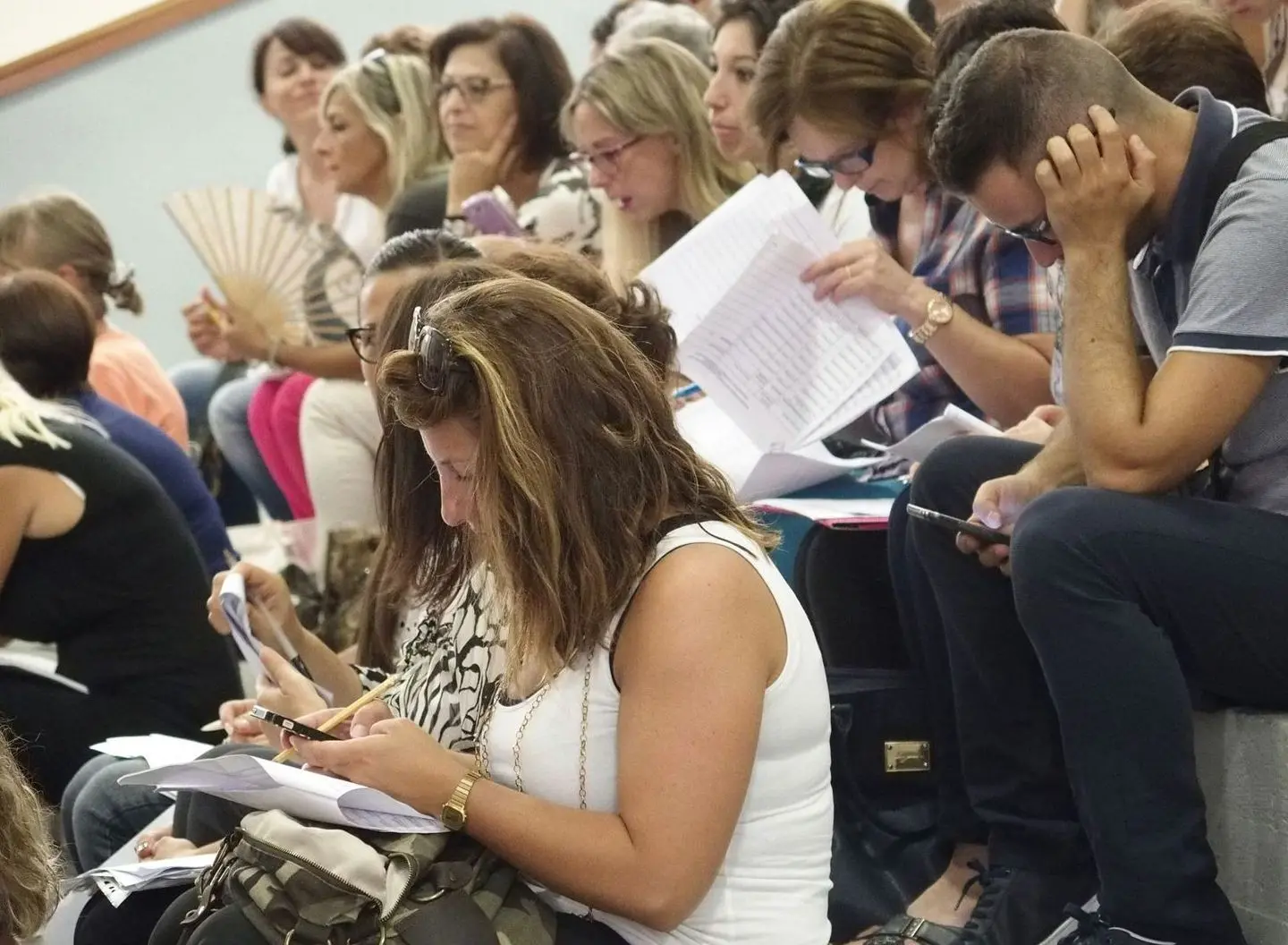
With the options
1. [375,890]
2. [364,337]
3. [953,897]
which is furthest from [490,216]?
[375,890]

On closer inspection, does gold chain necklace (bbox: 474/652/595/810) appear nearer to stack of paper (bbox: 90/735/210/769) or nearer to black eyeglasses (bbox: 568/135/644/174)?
stack of paper (bbox: 90/735/210/769)

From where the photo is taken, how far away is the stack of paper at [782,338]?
197 cm

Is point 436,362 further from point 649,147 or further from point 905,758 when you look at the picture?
point 649,147

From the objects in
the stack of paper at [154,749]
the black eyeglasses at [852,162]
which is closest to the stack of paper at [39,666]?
the stack of paper at [154,749]

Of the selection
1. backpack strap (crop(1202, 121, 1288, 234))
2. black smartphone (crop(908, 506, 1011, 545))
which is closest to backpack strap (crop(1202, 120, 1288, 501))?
backpack strap (crop(1202, 121, 1288, 234))

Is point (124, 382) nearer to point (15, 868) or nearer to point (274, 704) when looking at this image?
point (274, 704)

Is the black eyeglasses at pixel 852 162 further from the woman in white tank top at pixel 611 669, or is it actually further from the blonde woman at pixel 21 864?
the blonde woman at pixel 21 864

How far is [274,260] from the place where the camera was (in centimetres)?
315

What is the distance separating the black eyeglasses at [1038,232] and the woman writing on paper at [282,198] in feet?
7.04

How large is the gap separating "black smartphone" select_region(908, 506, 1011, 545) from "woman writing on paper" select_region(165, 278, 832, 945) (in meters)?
0.38

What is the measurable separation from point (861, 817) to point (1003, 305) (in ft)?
2.30

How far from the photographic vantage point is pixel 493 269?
1.53 metres

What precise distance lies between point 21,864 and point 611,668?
46 cm

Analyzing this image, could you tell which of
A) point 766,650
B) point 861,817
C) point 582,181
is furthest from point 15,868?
point 582,181
